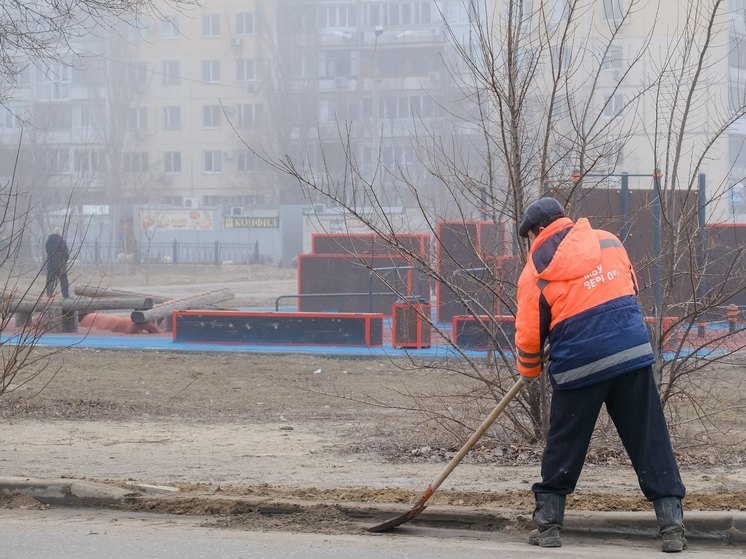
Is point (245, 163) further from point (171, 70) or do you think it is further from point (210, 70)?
point (171, 70)

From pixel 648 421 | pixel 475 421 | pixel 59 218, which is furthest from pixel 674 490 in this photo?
pixel 59 218

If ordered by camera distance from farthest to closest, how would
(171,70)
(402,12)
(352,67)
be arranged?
(402,12), (352,67), (171,70)

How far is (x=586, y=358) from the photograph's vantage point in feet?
17.0

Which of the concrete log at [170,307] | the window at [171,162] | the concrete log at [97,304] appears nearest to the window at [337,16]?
the window at [171,162]

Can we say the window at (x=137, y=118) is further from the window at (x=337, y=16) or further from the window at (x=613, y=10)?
the window at (x=613, y=10)

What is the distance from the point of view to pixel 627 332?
5.17 m

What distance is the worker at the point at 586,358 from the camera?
5.17 meters

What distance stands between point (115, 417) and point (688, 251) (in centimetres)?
642

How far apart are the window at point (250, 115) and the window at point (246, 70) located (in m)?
2.51

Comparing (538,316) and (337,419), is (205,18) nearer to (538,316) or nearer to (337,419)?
(337,419)

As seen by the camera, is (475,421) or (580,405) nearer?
(580,405)

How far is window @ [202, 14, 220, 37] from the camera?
73438mm

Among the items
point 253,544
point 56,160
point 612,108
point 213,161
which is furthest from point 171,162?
point 253,544

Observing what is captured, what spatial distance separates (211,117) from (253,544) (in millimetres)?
71310
